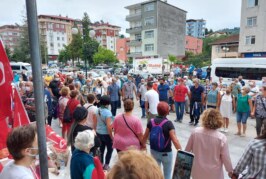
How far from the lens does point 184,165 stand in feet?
9.54

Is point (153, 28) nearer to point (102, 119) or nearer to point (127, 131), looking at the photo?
point (102, 119)

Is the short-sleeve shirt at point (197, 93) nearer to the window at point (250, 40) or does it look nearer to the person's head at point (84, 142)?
the person's head at point (84, 142)

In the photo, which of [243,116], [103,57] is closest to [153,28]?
[103,57]

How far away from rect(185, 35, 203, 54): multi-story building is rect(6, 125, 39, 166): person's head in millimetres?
81619

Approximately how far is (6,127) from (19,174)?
98 cm

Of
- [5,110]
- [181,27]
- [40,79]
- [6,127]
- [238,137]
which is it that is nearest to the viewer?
[40,79]

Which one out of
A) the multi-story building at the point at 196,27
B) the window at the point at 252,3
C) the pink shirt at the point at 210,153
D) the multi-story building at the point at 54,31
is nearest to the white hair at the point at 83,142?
the pink shirt at the point at 210,153

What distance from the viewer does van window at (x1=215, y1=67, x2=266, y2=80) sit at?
1538cm

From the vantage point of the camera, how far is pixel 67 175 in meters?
3.01

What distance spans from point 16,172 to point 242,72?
17.2m

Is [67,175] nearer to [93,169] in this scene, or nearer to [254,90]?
[93,169]

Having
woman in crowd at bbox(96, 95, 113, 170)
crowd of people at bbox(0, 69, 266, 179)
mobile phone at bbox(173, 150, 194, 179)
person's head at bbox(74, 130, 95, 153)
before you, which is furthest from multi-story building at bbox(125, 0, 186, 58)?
person's head at bbox(74, 130, 95, 153)

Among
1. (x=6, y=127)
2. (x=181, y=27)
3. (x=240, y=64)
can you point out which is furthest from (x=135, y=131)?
(x=181, y=27)

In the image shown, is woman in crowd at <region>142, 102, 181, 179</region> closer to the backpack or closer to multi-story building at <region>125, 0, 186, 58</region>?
the backpack
